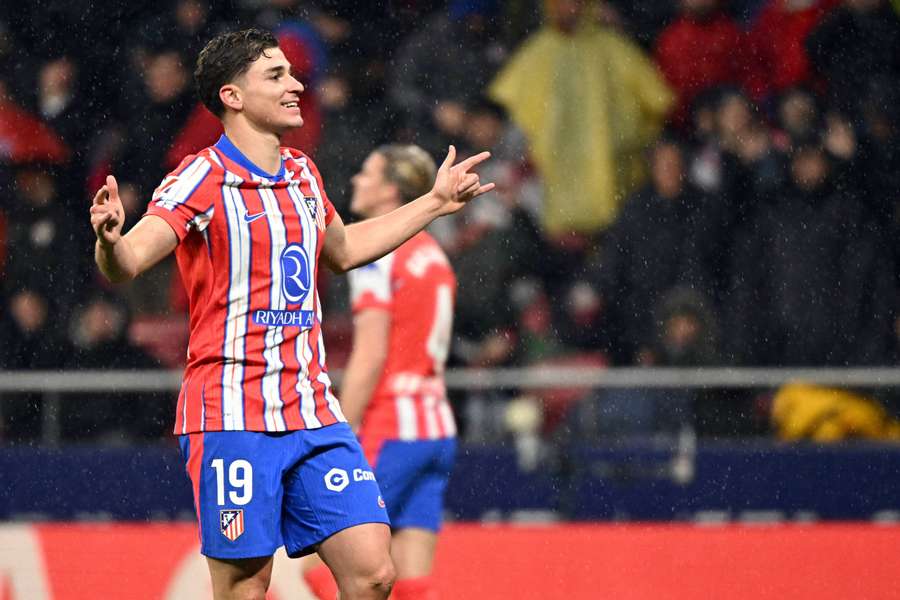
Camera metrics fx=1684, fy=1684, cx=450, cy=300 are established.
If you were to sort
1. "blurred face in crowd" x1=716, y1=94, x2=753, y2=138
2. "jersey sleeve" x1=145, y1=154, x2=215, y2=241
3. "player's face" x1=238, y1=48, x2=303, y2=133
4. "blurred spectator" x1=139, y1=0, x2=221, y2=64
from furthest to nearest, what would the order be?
"blurred spectator" x1=139, y1=0, x2=221, y2=64 → "blurred face in crowd" x1=716, y1=94, x2=753, y2=138 → "player's face" x1=238, y1=48, x2=303, y2=133 → "jersey sleeve" x1=145, y1=154, x2=215, y2=241

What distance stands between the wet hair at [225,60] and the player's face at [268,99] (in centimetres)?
3

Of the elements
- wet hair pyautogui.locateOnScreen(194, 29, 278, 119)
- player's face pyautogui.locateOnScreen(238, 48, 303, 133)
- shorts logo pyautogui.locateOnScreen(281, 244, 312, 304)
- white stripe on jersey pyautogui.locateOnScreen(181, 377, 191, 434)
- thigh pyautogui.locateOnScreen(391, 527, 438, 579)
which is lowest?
thigh pyautogui.locateOnScreen(391, 527, 438, 579)

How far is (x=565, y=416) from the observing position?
8641 mm

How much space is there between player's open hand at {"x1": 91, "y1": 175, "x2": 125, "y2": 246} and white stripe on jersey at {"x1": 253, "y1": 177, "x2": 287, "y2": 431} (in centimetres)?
48

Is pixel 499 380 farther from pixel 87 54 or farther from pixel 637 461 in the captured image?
pixel 87 54

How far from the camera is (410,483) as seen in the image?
5648 millimetres

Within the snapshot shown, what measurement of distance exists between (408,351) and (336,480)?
1.53 metres

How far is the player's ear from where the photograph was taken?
14.2ft

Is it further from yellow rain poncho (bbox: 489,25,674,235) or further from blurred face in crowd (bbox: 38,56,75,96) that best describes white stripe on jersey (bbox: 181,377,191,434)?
blurred face in crowd (bbox: 38,56,75,96)

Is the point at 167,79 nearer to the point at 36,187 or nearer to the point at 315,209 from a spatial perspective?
the point at 36,187

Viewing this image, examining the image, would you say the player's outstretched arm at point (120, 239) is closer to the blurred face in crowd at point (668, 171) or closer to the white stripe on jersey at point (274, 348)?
the white stripe on jersey at point (274, 348)

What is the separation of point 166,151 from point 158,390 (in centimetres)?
131

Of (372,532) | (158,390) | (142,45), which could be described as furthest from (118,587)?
(142,45)

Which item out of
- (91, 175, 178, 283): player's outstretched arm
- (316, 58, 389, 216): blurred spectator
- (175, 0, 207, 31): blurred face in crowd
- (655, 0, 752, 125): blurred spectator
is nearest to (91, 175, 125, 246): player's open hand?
(91, 175, 178, 283): player's outstretched arm
